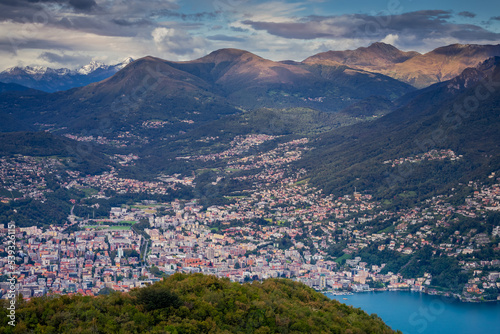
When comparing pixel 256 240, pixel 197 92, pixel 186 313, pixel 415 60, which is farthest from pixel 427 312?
pixel 415 60

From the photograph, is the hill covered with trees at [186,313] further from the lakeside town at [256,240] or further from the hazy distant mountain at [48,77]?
the hazy distant mountain at [48,77]

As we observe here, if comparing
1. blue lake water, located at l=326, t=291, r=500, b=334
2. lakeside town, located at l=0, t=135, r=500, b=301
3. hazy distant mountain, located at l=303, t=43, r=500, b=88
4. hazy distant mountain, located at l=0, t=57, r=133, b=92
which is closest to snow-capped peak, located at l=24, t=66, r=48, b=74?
hazy distant mountain, located at l=0, t=57, r=133, b=92

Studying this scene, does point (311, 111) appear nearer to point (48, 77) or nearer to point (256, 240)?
A: point (256, 240)

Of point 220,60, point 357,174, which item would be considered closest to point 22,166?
point 357,174

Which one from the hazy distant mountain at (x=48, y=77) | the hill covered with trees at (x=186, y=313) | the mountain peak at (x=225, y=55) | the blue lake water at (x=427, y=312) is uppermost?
the mountain peak at (x=225, y=55)

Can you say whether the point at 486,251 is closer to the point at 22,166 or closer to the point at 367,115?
the point at 22,166

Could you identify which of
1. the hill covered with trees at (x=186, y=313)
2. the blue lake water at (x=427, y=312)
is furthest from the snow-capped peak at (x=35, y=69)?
the hill covered with trees at (x=186, y=313)
